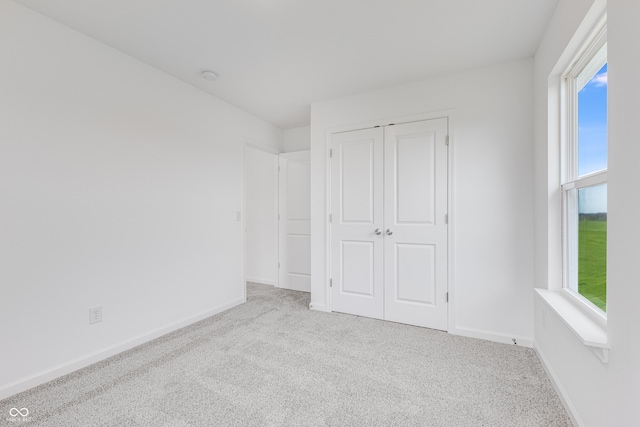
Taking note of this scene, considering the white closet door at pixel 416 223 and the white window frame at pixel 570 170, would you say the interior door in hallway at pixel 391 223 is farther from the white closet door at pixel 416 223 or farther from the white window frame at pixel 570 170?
the white window frame at pixel 570 170

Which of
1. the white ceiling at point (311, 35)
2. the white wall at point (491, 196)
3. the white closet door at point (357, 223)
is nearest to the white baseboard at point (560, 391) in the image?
the white wall at point (491, 196)

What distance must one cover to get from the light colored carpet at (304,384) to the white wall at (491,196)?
1.08 ft

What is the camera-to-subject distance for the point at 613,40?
3.69ft

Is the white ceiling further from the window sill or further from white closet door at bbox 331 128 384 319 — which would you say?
the window sill

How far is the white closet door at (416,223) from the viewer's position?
8.74ft

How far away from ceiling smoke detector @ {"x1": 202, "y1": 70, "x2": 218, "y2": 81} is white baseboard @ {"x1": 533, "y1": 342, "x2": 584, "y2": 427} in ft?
11.6

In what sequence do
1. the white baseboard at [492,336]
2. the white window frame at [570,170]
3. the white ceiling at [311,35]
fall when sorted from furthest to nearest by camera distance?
the white baseboard at [492,336]
the white ceiling at [311,35]
the white window frame at [570,170]

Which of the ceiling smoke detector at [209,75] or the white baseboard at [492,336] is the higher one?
the ceiling smoke detector at [209,75]

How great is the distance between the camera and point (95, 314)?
82.4 inches

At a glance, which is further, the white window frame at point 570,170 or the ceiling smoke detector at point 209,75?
the ceiling smoke detector at point 209,75

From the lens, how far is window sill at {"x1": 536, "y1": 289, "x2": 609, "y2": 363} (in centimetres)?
116

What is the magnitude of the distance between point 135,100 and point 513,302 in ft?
12.2

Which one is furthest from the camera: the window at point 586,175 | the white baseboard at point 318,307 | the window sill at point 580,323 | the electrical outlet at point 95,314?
the white baseboard at point 318,307

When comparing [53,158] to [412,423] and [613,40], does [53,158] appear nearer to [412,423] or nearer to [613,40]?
[412,423]
